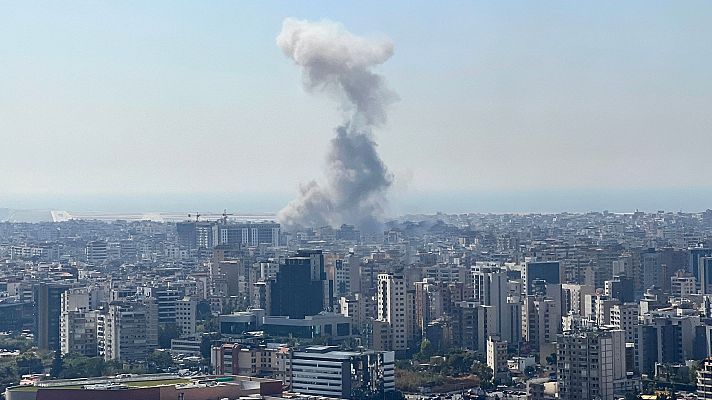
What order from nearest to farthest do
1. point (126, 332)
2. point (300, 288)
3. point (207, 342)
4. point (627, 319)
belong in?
1. point (627, 319)
2. point (207, 342)
3. point (126, 332)
4. point (300, 288)

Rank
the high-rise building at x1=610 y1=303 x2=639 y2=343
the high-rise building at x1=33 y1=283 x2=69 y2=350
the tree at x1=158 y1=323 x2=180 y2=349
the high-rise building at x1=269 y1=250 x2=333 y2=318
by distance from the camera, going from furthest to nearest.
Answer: the high-rise building at x1=269 y1=250 x2=333 y2=318
the high-rise building at x1=33 y1=283 x2=69 y2=350
the tree at x1=158 y1=323 x2=180 y2=349
the high-rise building at x1=610 y1=303 x2=639 y2=343

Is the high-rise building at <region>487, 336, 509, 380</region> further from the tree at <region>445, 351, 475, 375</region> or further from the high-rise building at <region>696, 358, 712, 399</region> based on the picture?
the high-rise building at <region>696, 358, 712, 399</region>

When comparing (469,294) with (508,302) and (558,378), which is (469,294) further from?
(558,378)

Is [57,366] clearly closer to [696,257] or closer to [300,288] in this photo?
[300,288]

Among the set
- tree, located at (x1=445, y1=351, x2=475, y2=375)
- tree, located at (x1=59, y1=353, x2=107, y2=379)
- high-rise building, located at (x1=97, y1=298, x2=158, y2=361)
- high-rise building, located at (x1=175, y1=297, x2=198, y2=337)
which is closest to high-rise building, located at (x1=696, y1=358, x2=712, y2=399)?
tree, located at (x1=445, y1=351, x2=475, y2=375)

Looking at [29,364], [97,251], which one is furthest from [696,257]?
[97,251]
